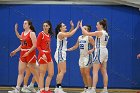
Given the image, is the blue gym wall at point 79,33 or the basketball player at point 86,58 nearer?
the basketball player at point 86,58

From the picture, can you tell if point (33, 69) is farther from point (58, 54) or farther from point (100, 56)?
point (100, 56)

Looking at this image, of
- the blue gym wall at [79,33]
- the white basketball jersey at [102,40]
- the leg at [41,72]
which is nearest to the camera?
the leg at [41,72]

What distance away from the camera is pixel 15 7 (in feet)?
35.1

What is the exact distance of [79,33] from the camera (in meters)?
10.5

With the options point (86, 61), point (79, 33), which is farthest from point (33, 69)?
point (79, 33)

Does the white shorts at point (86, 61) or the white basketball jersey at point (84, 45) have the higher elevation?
the white basketball jersey at point (84, 45)

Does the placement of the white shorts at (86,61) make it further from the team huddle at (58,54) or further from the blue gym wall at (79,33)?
the blue gym wall at (79,33)

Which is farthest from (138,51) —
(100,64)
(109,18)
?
(100,64)

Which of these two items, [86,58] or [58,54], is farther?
[86,58]

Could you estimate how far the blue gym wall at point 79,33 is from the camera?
34.1 ft

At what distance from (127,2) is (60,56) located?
101 inches

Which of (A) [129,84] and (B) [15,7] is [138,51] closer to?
(A) [129,84]

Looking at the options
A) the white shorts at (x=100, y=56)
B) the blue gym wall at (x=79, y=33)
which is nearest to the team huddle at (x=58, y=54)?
the white shorts at (x=100, y=56)

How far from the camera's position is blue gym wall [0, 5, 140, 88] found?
409 inches
